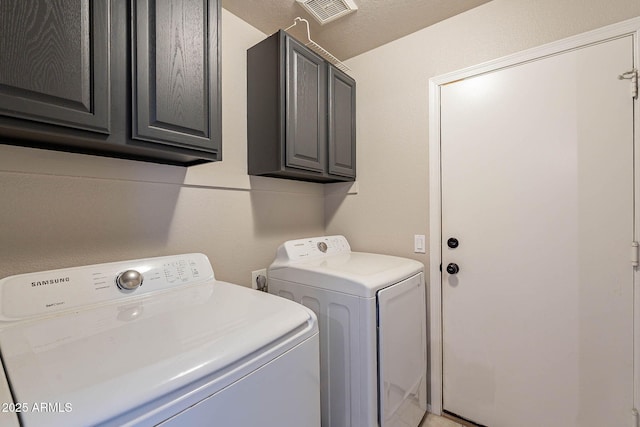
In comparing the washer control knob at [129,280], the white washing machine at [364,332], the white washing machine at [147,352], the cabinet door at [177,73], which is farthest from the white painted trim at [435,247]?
the washer control knob at [129,280]

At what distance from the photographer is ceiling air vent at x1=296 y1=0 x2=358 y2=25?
155 centimetres

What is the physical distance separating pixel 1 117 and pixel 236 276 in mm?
1194

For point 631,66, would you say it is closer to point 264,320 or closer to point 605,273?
point 605,273

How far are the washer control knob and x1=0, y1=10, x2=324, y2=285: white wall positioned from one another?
0.21 metres

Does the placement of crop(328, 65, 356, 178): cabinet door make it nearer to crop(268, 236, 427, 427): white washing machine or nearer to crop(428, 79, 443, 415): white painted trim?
crop(428, 79, 443, 415): white painted trim

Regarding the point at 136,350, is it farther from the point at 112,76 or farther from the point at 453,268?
the point at 453,268

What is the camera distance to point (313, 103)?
1.73 metres

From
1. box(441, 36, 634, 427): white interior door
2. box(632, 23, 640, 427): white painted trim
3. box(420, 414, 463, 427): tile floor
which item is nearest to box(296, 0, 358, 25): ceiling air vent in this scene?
box(441, 36, 634, 427): white interior door

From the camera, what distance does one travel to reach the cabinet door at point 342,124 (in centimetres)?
189

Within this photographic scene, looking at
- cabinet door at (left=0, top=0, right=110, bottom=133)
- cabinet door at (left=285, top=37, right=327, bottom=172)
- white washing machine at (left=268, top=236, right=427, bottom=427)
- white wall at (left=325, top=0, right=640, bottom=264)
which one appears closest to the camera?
cabinet door at (left=0, top=0, right=110, bottom=133)

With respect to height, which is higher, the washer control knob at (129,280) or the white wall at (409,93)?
the white wall at (409,93)

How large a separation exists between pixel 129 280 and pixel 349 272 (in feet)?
3.08

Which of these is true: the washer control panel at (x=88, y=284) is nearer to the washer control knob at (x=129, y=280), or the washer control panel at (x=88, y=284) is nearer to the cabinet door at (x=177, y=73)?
the washer control knob at (x=129, y=280)

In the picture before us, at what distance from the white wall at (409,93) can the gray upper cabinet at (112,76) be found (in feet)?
4.03
